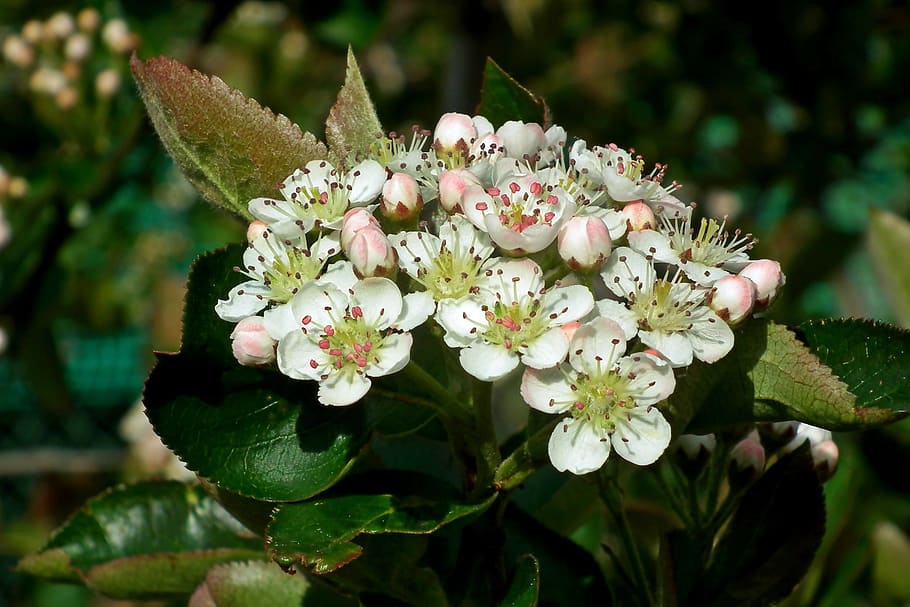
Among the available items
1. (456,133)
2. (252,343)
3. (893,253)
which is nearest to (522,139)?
(456,133)

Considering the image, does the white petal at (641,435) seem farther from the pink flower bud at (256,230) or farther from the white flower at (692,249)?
the pink flower bud at (256,230)

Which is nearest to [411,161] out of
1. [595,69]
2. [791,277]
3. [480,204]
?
[480,204]

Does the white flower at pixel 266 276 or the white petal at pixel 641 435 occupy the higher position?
the white flower at pixel 266 276

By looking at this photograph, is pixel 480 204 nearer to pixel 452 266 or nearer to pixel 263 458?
pixel 452 266

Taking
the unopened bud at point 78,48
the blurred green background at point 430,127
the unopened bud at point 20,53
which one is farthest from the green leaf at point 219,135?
the unopened bud at point 20,53

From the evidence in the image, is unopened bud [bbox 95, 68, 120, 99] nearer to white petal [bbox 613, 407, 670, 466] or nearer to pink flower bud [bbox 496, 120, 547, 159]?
pink flower bud [bbox 496, 120, 547, 159]
